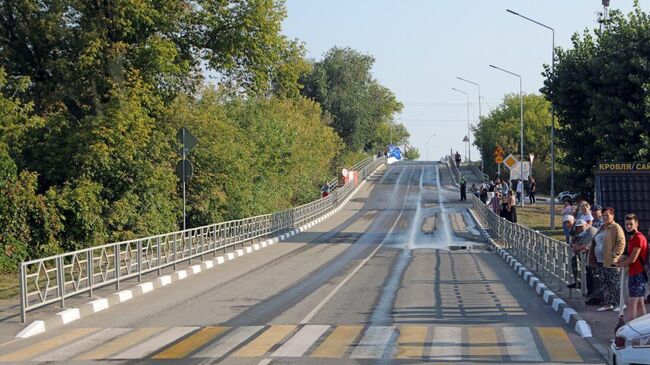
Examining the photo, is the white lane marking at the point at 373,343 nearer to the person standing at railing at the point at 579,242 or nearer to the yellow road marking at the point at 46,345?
the yellow road marking at the point at 46,345

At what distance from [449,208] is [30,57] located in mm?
34997

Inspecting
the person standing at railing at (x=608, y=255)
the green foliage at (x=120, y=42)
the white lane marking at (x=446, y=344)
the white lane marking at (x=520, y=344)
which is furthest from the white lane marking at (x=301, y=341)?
the green foliage at (x=120, y=42)

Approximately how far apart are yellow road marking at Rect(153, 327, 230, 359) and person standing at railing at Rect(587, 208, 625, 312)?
5.84 m

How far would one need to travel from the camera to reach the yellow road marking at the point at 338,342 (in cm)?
1129

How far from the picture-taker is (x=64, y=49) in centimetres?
3269

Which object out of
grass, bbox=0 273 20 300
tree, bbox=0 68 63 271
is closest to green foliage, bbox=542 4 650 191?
tree, bbox=0 68 63 271

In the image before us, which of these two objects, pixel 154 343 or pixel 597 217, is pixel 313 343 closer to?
pixel 154 343

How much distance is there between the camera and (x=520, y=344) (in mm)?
12086

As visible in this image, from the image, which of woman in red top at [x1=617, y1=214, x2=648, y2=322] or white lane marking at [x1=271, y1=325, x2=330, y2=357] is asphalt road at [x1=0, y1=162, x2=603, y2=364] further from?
woman in red top at [x1=617, y1=214, x2=648, y2=322]

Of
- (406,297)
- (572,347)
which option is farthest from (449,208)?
(572,347)

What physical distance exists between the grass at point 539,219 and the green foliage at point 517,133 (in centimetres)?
3085

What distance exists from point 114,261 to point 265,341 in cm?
752

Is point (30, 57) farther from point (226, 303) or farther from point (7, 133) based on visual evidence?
point (226, 303)

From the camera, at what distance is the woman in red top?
1266 cm
